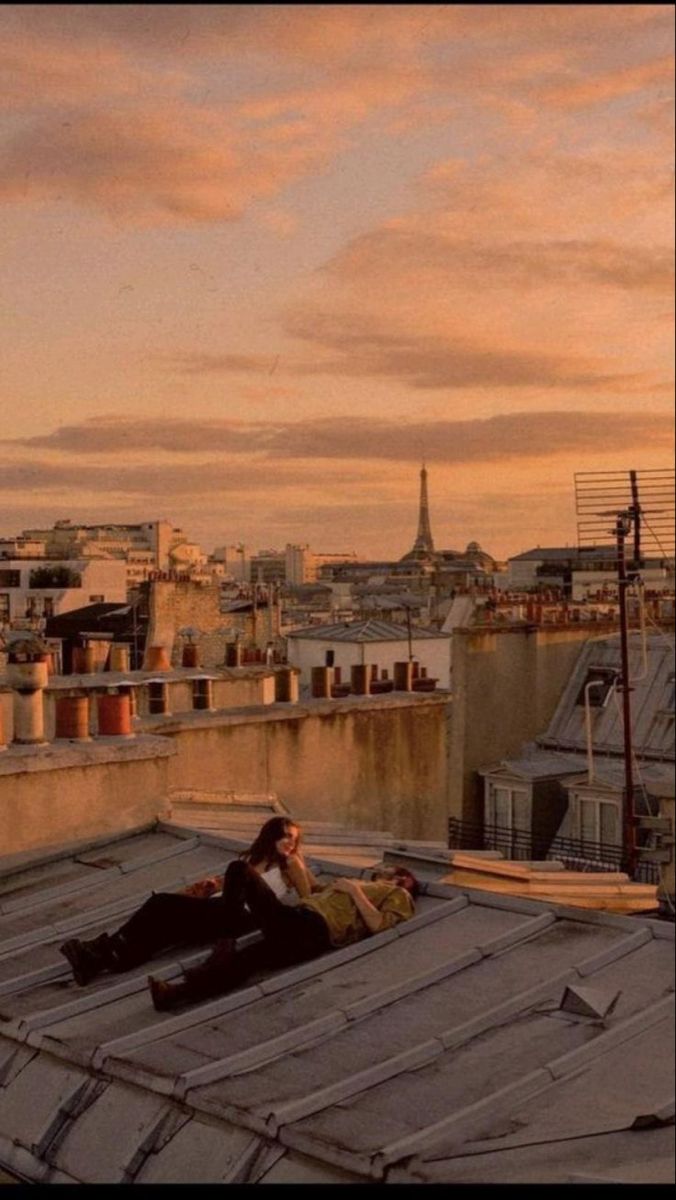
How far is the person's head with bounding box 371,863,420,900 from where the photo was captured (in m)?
5.02

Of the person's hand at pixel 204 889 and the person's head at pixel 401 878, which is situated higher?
the person's head at pixel 401 878

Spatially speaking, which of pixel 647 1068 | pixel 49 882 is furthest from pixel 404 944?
pixel 49 882

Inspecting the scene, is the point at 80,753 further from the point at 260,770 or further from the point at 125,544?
the point at 125,544

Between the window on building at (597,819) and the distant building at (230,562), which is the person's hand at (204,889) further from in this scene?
the distant building at (230,562)

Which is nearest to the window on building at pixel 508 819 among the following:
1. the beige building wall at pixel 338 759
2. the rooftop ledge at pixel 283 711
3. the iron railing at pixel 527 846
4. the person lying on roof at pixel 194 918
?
the iron railing at pixel 527 846

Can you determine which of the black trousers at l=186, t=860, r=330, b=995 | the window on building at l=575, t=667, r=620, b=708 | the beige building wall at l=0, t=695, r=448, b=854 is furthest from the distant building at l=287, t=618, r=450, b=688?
the black trousers at l=186, t=860, r=330, b=995

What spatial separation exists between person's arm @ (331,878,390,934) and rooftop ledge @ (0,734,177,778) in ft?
6.76

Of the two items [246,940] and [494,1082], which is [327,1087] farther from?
[246,940]

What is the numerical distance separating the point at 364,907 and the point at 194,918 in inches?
23.0

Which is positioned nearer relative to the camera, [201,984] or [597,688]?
[201,984]

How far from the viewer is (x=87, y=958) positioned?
487 cm

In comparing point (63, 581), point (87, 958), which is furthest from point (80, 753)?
point (63, 581)

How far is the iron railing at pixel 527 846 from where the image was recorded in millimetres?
13403

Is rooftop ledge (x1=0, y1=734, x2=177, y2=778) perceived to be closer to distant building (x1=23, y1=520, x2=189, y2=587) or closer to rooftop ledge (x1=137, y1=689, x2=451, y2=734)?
rooftop ledge (x1=137, y1=689, x2=451, y2=734)
